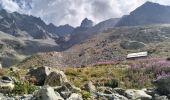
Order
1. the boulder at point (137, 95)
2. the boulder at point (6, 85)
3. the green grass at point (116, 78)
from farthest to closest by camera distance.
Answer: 1. the green grass at point (116, 78)
2. the boulder at point (137, 95)
3. the boulder at point (6, 85)

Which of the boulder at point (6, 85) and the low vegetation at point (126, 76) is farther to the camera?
the low vegetation at point (126, 76)

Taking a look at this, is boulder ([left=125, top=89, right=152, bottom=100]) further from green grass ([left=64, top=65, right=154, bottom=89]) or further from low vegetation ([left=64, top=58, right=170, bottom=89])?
low vegetation ([left=64, top=58, right=170, bottom=89])

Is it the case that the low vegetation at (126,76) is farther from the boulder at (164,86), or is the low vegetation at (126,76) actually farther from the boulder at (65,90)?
the boulder at (65,90)

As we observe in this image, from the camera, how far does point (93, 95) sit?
21.6m

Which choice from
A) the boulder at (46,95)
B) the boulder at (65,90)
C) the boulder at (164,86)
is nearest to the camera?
the boulder at (46,95)

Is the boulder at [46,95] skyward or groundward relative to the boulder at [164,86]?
skyward

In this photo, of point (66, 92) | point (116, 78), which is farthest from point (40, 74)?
point (66, 92)

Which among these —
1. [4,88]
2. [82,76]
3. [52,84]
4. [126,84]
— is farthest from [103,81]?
[4,88]

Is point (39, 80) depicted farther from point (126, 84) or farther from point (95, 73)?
point (95, 73)

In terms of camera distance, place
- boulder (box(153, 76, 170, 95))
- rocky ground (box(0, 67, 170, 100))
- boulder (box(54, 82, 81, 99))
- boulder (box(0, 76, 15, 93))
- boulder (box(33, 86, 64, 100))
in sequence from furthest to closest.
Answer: boulder (box(153, 76, 170, 95)) < boulder (box(0, 76, 15, 93)) < boulder (box(54, 82, 81, 99)) < rocky ground (box(0, 67, 170, 100)) < boulder (box(33, 86, 64, 100))

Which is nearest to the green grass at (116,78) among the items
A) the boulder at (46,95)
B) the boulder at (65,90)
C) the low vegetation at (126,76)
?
the low vegetation at (126,76)

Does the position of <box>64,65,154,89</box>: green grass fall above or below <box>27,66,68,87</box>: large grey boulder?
below

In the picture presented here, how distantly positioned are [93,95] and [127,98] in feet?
6.15

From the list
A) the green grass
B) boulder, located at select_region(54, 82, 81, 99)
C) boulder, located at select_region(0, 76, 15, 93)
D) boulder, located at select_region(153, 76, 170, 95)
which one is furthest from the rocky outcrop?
boulder, located at select_region(153, 76, 170, 95)
